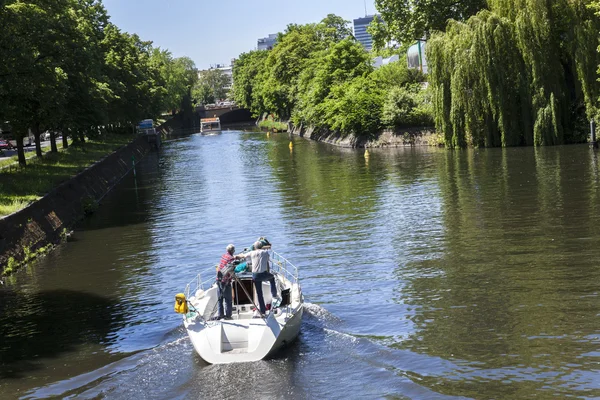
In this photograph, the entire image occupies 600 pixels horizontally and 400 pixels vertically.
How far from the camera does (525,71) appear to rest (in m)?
58.5

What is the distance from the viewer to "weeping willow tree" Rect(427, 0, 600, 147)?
56.0m

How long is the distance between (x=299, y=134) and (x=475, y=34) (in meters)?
57.9

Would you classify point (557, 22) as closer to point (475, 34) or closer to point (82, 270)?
point (475, 34)

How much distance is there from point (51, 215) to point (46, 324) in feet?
54.2

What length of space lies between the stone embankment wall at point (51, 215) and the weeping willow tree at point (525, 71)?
94.6 feet

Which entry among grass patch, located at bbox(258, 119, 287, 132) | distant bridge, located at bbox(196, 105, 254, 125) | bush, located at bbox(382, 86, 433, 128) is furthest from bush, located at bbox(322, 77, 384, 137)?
distant bridge, located at bbox(196, 105, 254, 125)

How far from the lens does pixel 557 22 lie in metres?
58.4

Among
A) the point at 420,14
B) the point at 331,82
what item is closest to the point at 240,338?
the point at 420,14

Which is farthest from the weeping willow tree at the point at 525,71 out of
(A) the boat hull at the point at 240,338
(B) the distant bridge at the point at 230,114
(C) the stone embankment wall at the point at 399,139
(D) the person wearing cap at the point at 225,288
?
(B) the distant bridge at the point at 230,114

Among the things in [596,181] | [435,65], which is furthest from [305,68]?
[596,181]

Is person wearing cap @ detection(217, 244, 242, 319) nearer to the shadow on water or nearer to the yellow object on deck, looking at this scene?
the yellow object on deck

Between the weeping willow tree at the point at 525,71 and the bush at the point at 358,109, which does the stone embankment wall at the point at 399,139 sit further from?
the weeping willow tree at the point at 525,71

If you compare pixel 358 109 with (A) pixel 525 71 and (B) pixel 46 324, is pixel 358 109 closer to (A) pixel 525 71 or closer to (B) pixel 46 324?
(A) pixel 525 71

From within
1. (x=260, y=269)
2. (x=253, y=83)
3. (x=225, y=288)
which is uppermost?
(x=253, y=83)
